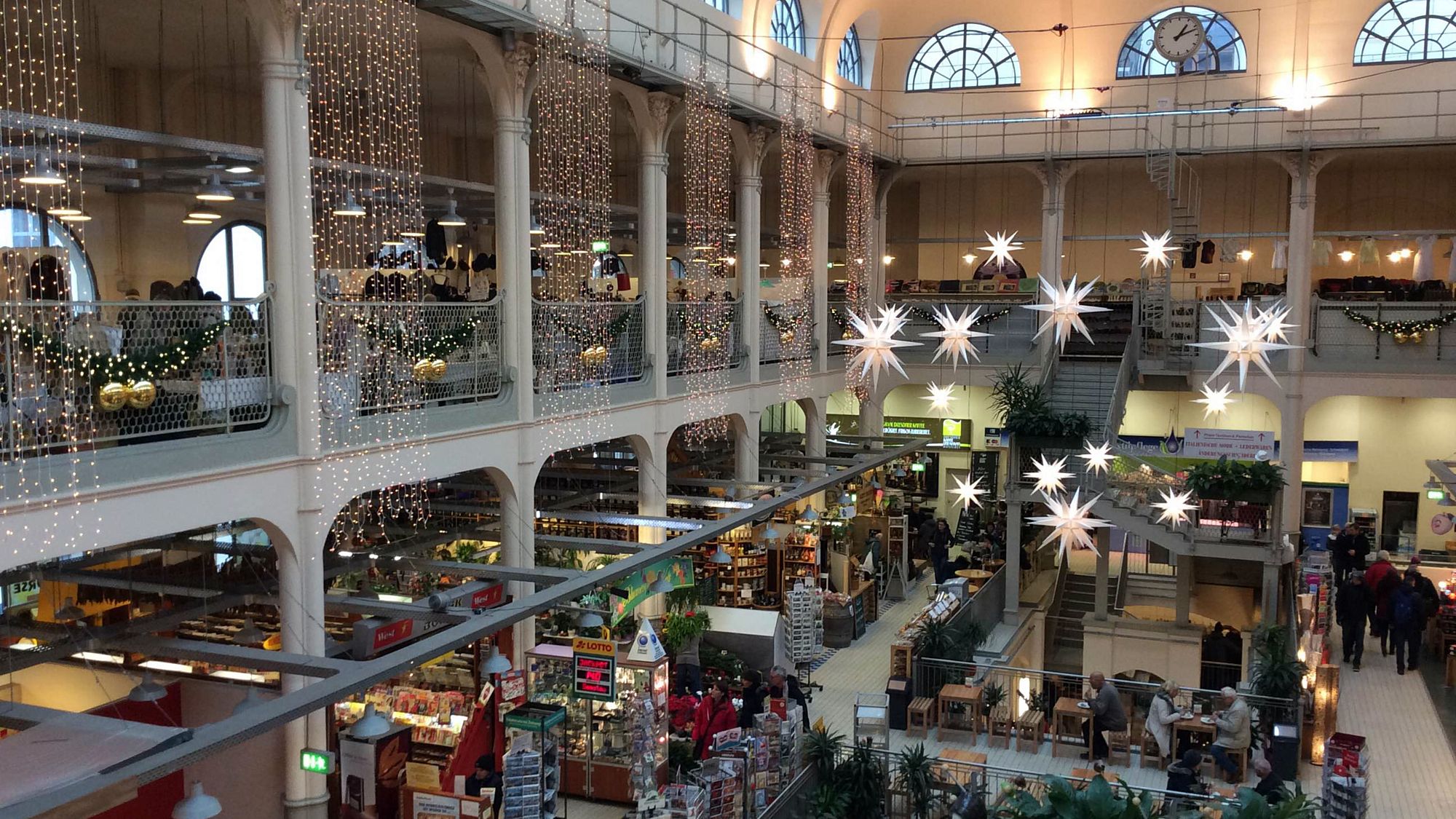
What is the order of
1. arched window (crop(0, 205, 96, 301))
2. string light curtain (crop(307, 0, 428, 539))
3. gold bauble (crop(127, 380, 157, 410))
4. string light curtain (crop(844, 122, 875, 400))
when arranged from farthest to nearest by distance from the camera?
string light curtain (crop(844, 122, 875, 400)) < arched window (crop(0, 205, 96, 301)) < string light curtain (crop(307, 0, 428, 539)) < gold bauble (crop(127, 380, 157, 410))

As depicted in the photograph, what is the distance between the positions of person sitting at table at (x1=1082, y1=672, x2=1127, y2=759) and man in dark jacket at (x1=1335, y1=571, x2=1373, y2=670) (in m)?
5.65

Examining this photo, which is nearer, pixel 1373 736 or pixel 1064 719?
pixel 1064 719

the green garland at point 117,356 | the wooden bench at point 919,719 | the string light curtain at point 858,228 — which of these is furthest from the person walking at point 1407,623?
the green garland at point 117,356

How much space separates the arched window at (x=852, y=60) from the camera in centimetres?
2580

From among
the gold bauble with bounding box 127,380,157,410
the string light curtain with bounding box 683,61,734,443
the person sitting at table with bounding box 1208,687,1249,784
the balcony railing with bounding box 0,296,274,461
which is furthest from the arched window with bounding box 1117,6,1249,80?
the gold bauble with bounding box 127,380,157,410

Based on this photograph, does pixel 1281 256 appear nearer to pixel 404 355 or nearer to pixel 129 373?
pixel 404 355

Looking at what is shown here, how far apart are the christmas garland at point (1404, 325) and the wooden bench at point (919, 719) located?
13.8m

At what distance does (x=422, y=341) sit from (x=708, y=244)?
8.07 m

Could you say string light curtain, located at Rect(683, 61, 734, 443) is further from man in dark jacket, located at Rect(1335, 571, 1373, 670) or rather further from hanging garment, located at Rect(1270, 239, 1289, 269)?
hanging garment, located at Rect(1270, 239, 1289, 269)

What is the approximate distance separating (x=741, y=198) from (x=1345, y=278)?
14.9m

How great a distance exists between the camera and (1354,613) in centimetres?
1797

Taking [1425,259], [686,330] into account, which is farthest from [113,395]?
[1425,259]

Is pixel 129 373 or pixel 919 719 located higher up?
pixel 129 373

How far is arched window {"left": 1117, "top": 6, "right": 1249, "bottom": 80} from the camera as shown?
2584 centimetres
